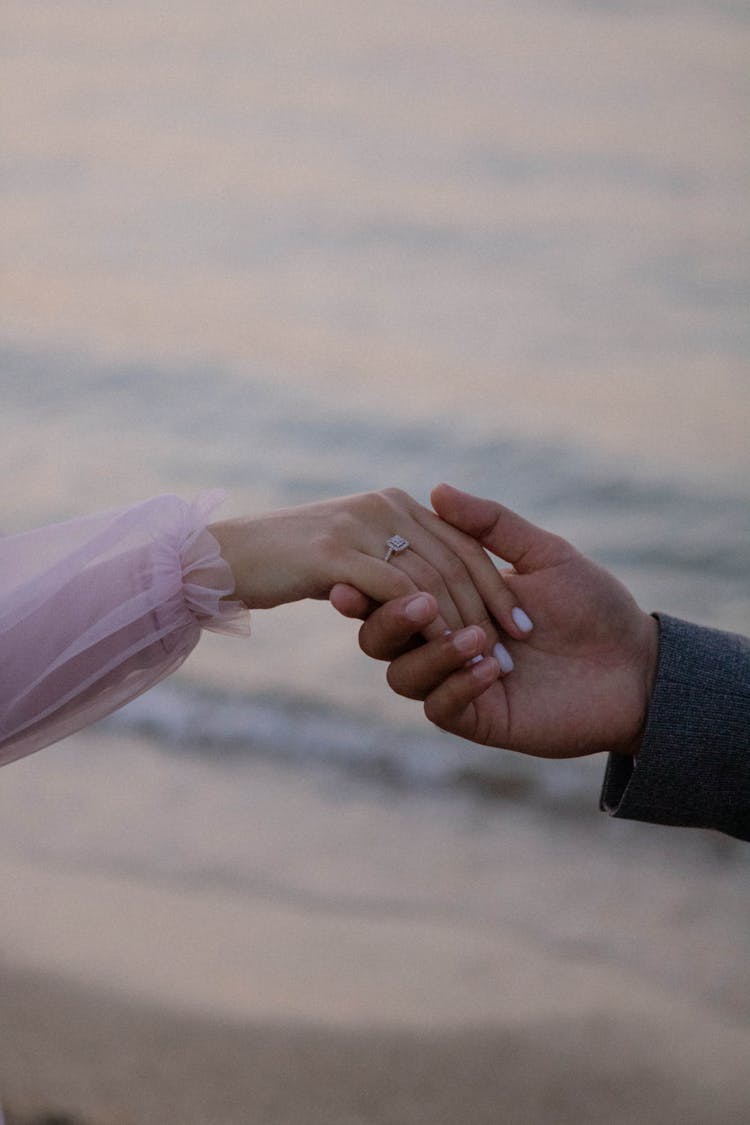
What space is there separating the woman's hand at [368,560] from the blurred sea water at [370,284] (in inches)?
78.9

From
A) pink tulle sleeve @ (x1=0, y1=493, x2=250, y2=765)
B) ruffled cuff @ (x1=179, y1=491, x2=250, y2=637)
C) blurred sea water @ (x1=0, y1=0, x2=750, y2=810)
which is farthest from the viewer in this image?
blurred sea water @ (x1=0, y1=0, x2=750, y2=810)

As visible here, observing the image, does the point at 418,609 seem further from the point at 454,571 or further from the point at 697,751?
the point at 697,751

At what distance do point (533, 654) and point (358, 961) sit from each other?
1140 mm

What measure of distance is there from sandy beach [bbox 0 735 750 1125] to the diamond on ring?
1262mm

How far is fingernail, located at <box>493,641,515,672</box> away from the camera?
2.50m

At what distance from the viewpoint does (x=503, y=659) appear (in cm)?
250

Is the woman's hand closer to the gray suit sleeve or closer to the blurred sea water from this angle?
the gray suit sleeve

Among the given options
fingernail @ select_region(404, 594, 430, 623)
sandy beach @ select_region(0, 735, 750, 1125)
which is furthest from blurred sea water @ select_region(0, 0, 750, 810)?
fingernail @ select_region(404, 594, 430, 623)

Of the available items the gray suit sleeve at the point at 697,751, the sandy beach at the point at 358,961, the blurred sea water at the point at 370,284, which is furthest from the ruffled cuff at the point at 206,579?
the blurred sea water at the point at 370,284

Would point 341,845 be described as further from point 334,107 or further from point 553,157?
point 334,107

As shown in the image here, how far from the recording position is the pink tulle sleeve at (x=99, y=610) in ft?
6.93

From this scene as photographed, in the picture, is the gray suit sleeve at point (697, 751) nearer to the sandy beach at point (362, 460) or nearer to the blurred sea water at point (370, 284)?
the sandy beach at point (362, 460)

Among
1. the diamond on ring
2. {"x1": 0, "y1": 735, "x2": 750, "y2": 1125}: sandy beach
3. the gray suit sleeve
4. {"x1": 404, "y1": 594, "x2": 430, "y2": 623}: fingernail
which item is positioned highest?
the diamond on ring

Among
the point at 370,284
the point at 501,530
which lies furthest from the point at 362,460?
the point at 501,530
